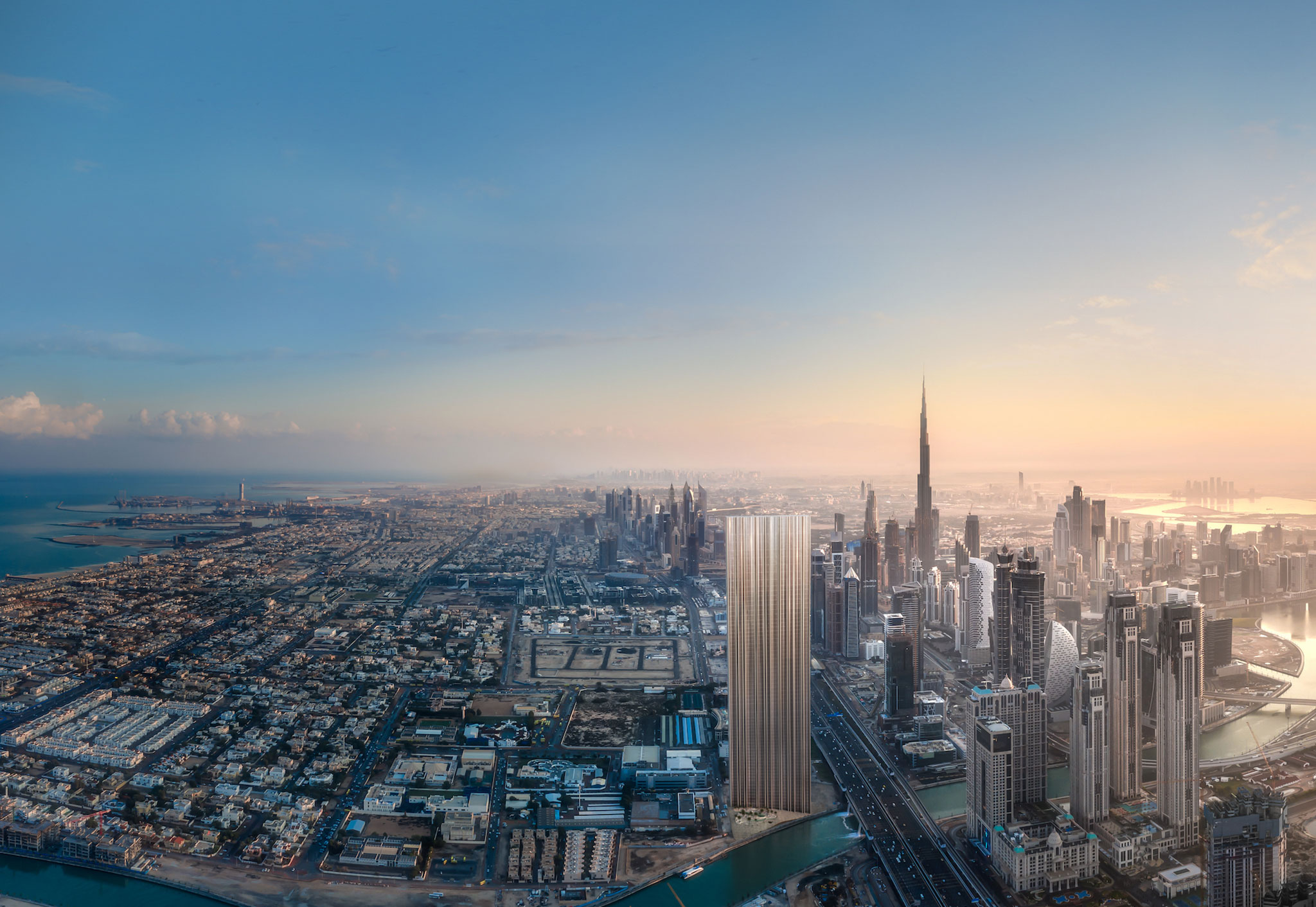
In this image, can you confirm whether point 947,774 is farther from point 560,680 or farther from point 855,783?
point 560,680

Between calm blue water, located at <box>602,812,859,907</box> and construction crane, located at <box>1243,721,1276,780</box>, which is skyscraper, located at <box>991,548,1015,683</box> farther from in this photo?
calm blue water, located at <box>602,812,859,907</box>

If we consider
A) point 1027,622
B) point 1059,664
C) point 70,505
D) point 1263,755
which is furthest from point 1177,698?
point 70,505

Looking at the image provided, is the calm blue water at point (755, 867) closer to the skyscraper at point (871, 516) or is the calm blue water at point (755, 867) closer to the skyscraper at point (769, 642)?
the skyscraper at point (769, 642)

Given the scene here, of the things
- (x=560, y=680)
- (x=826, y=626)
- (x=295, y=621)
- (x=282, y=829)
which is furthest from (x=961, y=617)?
(x=295, y=621)

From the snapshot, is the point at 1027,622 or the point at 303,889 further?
the point at 1027,622

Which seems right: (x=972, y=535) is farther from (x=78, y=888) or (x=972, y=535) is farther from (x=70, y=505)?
(x=70, y=505)

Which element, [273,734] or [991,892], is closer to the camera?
[991,892]

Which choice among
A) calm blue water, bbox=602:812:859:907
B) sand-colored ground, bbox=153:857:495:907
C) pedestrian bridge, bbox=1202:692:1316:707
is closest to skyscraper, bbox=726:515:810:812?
calm blue water, bbox=602:812:859:907

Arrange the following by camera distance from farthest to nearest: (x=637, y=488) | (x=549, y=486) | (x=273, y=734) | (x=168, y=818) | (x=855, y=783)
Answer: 1. (x=637, y=488)
2. (x=549, y=486)
3. (x=273, y=734)
4. (x=855, y=783)
5. (x=168, y=818)
